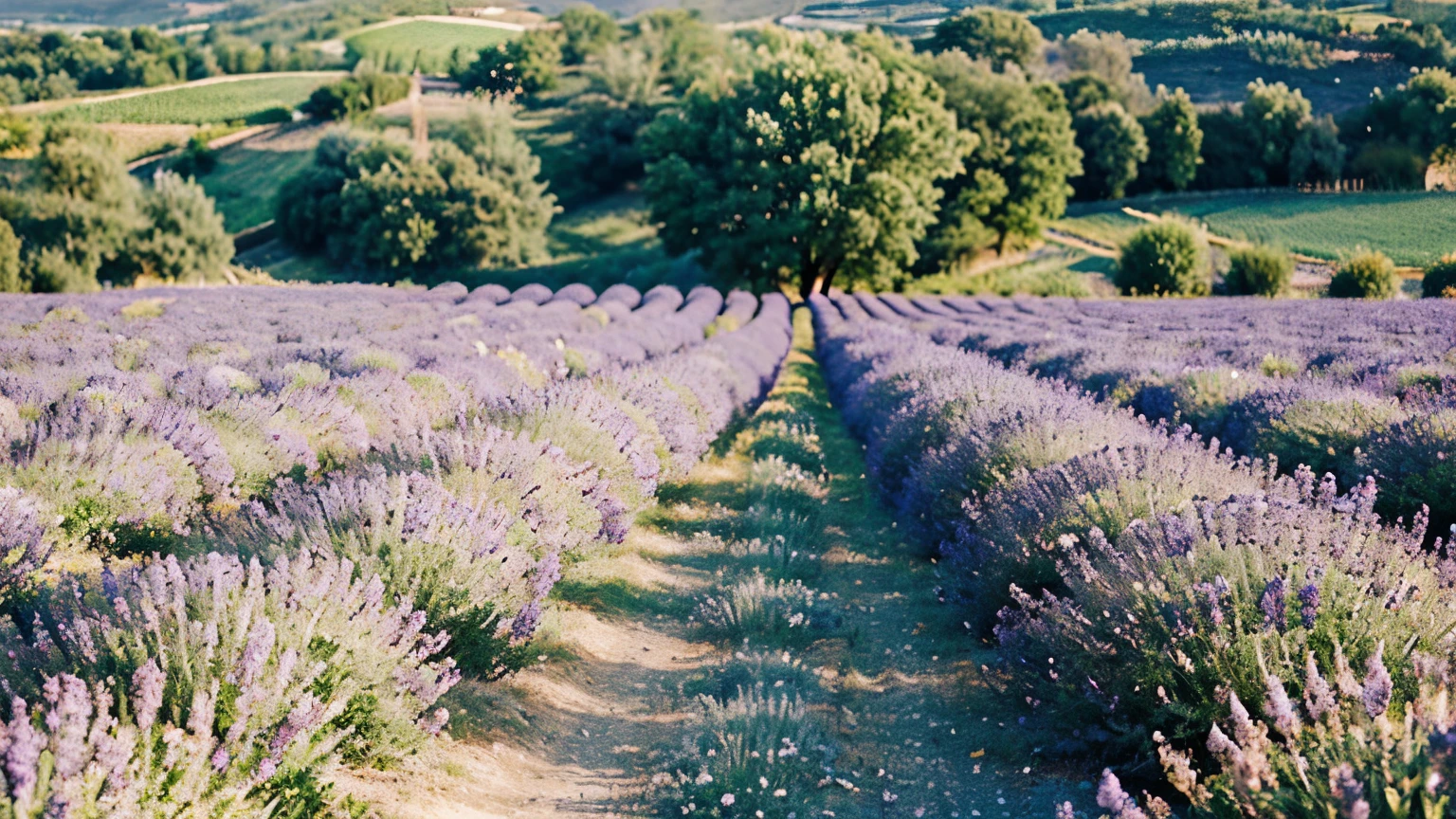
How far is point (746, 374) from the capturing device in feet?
42.1

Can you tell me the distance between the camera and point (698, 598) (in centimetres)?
575

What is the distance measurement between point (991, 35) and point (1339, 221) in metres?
20.9

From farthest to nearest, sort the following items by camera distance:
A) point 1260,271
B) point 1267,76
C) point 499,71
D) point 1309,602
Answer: point 499,71 < point 1260,271 < point 1267,76 < point 1309,602

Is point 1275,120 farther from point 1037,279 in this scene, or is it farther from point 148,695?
point 148,695

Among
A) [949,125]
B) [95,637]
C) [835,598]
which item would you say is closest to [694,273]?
[949,125]

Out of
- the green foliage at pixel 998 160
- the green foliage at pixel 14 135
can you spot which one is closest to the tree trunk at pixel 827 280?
the green foliage at pixel 998 160

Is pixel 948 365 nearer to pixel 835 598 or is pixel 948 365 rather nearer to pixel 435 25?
pixel 835 598

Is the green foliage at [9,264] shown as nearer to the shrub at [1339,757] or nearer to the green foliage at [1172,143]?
the shrub at [1339,757]

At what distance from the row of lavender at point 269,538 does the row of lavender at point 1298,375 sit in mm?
4114

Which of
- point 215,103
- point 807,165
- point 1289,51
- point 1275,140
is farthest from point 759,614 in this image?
point 215,103

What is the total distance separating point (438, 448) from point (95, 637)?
2.30 meters

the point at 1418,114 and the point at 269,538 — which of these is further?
the point at 1418,114

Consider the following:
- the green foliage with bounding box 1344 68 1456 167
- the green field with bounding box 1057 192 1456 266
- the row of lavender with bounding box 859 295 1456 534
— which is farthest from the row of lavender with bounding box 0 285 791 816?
the green field with bounding box 1057 192 1456 266

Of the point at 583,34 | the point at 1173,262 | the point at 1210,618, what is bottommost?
the point at 1173,262
